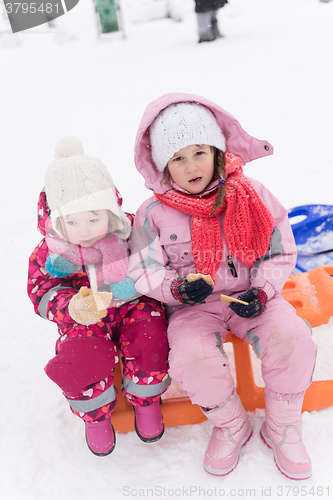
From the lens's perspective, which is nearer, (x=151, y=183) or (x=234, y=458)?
(x=234, y=458)

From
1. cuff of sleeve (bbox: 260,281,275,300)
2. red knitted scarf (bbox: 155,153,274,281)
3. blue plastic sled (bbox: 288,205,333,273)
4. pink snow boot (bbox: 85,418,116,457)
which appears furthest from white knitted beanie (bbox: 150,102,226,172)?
blue plastic sled (bbox: 288,205,333,273)

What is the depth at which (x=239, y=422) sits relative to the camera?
1.37m

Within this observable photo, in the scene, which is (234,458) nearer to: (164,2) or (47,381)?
(47,381)

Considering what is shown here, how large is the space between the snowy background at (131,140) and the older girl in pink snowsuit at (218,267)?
0.13 metres

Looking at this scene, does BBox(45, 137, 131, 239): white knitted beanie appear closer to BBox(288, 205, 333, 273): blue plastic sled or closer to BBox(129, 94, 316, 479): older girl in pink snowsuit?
Answer: BBox(129, 94, 316, 479): older girl in pink snowsuit

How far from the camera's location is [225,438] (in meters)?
1.36

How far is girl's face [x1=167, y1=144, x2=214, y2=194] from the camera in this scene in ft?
4.53

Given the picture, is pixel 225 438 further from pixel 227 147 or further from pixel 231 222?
pixel 227 147

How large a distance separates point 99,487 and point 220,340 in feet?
→ 2.03

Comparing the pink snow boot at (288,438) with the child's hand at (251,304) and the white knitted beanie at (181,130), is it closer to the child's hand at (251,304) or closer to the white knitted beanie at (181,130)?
the child's hand at (251,304)

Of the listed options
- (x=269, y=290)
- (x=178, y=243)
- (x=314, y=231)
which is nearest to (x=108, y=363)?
(x=178, y=243)

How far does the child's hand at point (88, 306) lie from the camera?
4.14 ft

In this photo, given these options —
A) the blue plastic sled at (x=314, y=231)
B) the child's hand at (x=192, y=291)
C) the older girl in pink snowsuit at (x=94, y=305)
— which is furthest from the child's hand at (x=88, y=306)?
the blue plastic sled at (x=314, y=231)

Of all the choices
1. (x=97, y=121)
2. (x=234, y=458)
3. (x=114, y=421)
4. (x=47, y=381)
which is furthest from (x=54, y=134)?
(x=234, y=458)
